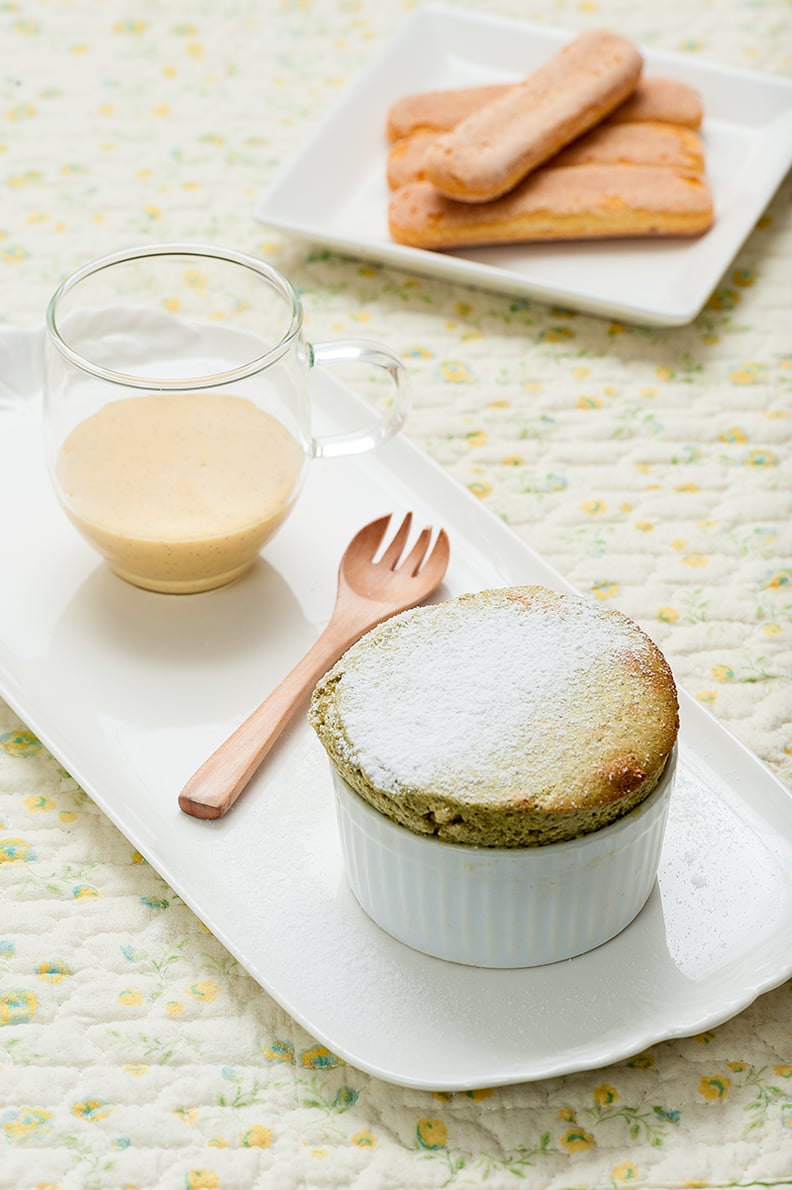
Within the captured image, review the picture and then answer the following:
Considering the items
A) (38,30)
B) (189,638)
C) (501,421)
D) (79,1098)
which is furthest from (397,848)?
(38,30)

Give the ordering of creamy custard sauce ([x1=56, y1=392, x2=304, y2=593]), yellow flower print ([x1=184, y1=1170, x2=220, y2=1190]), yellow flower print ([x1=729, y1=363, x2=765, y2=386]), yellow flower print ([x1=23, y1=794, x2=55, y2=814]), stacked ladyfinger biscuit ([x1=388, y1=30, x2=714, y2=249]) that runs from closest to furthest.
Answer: yellow flower print ([x1=184, y1=1170, x2=220, y2=1190])
yellow flower print ([x1=23, y1=794, x2=55, y2=814])
creamy custard sauce ([x1=56, y1=392, x2=304, y2=593])
yellow flower print ([x1=729, y1=363, x2=765, y2=386])
stacked ladyfinger biscuit ([x1=388, y1=30, x2=714, y2=249])

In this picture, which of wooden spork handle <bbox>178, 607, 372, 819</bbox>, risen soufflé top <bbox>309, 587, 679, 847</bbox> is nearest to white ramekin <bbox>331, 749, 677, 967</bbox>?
risen soufflé top <bbox>309, 587, 679, 847</bbox>

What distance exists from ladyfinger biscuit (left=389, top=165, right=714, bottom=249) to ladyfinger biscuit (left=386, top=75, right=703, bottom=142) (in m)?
0.17

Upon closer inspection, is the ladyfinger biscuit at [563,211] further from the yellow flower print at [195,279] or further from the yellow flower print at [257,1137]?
the yellow flower print at [257,1137]

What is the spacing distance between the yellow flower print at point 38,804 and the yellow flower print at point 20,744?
0.15 feet

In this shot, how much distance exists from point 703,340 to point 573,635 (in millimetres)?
793

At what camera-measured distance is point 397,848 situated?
856mm

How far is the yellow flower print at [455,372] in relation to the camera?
1544mm

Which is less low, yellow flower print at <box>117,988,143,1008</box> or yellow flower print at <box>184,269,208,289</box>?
yellow flower print at <box>184,269,208,289</box>

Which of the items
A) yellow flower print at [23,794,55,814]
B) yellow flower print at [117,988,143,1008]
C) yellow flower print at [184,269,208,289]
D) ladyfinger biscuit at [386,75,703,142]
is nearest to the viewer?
yellow flower print at [117,988,143,1008]

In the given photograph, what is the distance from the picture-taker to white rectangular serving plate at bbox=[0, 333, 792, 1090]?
861 mm

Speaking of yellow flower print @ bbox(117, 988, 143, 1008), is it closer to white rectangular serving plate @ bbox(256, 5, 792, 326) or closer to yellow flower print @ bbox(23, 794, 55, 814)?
yellow flower print @ bbox(23, 794, 55, 814)

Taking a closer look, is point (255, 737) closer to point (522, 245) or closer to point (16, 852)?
point (16, 852)

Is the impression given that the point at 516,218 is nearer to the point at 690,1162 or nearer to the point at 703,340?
the point at 703,340
